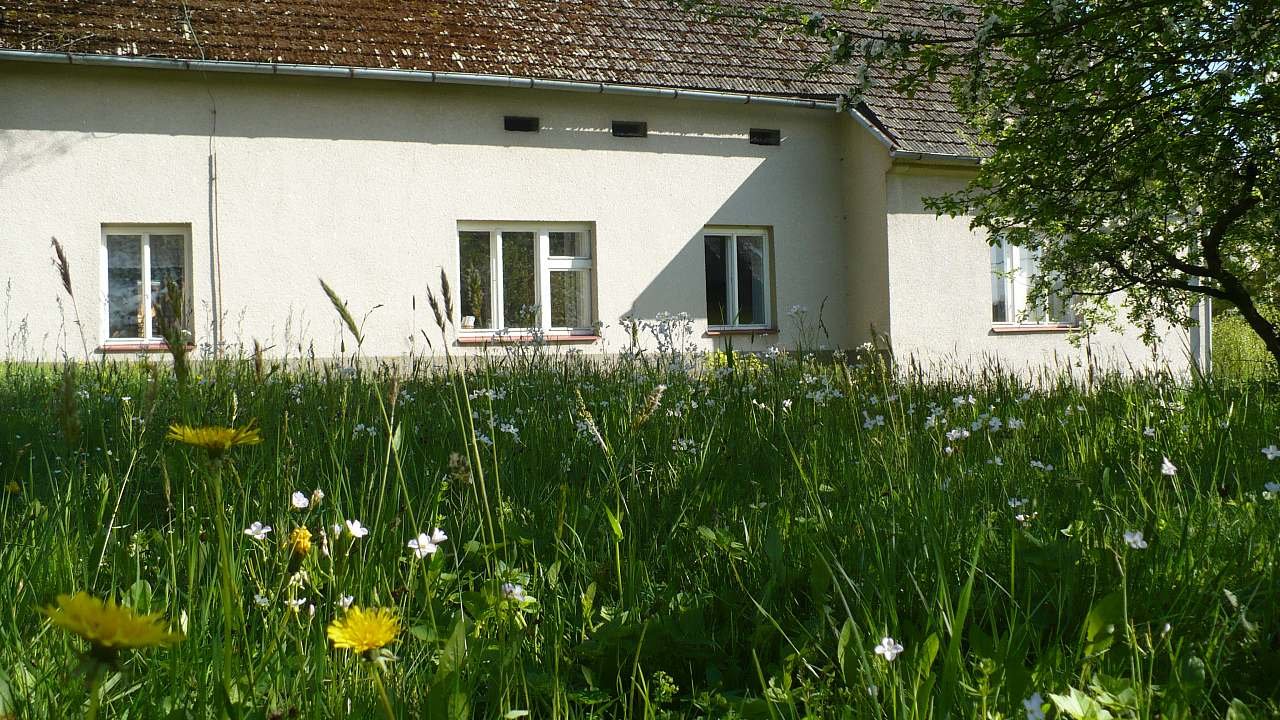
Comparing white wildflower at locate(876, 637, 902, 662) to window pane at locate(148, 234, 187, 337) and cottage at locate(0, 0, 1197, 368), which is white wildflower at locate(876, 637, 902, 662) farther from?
window pane at locate(148, 234, 187, 337)

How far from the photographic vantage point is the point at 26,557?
80.7 inches

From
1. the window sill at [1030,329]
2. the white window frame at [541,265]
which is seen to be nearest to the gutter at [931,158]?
the window sill at [1030,329]

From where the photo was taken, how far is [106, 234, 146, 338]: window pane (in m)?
12.0

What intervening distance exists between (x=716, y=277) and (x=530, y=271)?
2.71 metres

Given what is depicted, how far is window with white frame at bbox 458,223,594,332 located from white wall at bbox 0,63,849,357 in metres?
0.28

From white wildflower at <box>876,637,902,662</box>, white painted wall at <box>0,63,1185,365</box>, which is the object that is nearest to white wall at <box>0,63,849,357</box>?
white painted wall at <box>0,63,1185,365</box>

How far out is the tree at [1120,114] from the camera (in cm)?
542

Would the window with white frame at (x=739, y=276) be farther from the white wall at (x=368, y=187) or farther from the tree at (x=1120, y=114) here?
the tree at (x=1120, y=114)

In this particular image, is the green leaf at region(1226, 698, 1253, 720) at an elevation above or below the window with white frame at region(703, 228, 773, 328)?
below

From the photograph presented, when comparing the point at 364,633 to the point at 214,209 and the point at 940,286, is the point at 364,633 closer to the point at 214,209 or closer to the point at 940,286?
the point at 214,209

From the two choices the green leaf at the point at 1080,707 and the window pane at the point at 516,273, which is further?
the window pane at the point at 516,273

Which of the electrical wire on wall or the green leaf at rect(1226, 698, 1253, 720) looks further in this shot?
the electrical wire on wall

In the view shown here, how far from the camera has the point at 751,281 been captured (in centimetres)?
1463

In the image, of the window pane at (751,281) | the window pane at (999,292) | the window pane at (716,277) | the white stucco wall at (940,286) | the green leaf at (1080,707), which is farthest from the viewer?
the window pane at (999,292)
